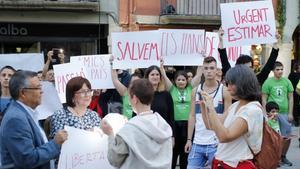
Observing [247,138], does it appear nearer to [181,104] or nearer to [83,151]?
[83,151]

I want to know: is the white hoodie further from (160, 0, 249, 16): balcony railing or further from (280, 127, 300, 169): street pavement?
(160, 0, 249, 16): balcony railing

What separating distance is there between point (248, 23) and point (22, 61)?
11.2ft

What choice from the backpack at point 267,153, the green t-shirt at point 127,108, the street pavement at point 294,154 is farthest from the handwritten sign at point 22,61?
the backpack at point 267,153

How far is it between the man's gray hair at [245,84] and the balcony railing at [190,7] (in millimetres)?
12481

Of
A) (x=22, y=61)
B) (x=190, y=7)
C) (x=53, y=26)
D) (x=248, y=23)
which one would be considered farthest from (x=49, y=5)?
(x=248, y=23)

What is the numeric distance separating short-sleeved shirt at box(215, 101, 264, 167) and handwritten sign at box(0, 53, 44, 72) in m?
4.98

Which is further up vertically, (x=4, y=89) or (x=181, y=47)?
(x=181, y=47)

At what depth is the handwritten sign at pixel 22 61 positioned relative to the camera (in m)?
8.05

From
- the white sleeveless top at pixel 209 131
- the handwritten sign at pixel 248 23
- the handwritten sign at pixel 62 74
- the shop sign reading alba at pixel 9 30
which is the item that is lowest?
the white sleeveless top at pixel 209 131

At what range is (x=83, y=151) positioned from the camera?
4.02 metres

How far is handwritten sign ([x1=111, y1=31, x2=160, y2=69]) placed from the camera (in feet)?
25.7

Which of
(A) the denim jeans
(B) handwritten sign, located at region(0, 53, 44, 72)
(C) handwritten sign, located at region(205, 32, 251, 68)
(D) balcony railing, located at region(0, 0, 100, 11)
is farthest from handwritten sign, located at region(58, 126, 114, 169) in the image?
(D) balcony railing, located at region(0, 0, 100, 11)

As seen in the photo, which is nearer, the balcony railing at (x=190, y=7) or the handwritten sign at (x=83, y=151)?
the handwritten sign at (x=83, y=151)

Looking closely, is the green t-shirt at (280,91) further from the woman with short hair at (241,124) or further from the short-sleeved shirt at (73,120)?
the woman with short hair at (241,124)
